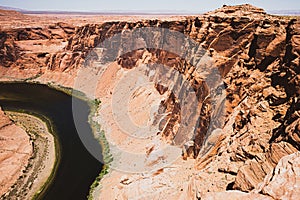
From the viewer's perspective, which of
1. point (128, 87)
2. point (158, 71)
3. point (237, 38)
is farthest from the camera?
point (128, 87)

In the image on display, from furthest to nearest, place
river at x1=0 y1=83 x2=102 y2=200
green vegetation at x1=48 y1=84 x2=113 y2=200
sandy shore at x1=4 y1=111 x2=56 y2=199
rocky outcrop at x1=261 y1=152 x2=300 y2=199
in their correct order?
green vegetation at x1=48 y1=84 x2=113 y2=200, river at x1=0 y1=83 x2=102 y2=200, sandy shore at x1=4 y1=111 x2=56 y2=199, rocky outcrop at x1=261 y1=152 x2=300 y2=199

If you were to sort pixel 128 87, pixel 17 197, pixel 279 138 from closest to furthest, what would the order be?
1. pixel 279 138
2. pixel 17 197
3. pixel 128 87

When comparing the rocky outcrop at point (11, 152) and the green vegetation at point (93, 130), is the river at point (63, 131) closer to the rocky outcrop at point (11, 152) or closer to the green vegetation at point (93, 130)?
the green vegetation at point (93, 130)

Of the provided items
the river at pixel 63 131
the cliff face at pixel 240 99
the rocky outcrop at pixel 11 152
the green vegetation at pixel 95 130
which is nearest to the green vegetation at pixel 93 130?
the green vegetation at pixel 95 130

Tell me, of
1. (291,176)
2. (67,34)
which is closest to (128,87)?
(67,34)

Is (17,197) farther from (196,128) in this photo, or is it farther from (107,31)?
(107,31)

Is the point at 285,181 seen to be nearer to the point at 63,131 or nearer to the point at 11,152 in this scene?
the point at 11,152

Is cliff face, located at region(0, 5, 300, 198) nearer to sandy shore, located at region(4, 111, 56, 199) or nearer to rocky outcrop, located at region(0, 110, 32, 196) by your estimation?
sandy shore, located at region(4, 111, 56, 199)

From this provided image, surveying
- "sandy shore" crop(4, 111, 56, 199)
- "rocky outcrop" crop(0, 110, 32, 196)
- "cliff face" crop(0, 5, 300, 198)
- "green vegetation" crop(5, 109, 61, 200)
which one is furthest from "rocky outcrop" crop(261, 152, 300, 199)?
"rocky outcrop" crop(0, 110, 32, 196)
